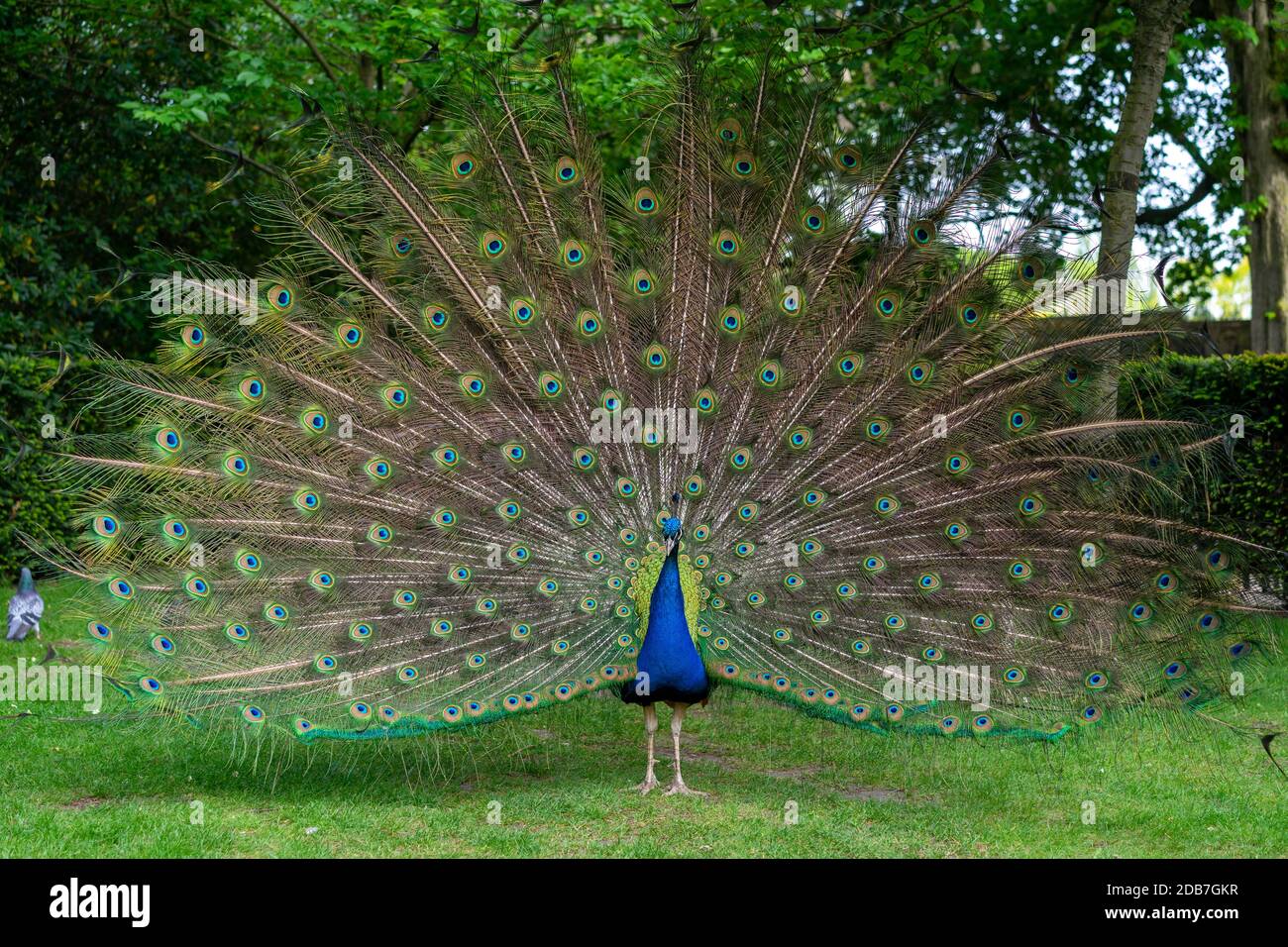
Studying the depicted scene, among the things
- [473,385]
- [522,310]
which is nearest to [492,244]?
[522,310]

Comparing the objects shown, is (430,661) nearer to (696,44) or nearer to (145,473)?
(145,473)

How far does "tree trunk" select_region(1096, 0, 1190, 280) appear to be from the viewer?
898 cm

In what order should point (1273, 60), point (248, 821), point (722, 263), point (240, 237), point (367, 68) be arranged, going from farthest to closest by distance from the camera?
point (240, 237) → point (367, 68) → point (1273, 60) → point (722, 263) → point (248, 821)

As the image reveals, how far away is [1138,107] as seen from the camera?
9.14 meters

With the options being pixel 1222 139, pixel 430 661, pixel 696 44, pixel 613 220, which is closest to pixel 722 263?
pixel 613 220

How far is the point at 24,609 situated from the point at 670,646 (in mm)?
6101

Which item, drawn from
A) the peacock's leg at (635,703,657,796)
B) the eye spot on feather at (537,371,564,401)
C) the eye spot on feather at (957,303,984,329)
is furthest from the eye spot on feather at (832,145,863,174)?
the peacock's leg at (635,703,657,796)

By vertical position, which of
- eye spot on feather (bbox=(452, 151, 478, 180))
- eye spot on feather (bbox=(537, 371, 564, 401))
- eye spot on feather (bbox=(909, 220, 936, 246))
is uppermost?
eye spot on feather (bbox=(452, 151, 478, 180))

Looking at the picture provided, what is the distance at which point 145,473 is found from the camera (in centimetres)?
611

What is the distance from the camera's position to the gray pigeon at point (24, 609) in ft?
31.7

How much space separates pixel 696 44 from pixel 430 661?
3285mm

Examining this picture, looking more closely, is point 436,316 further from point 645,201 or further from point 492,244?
point 645,201

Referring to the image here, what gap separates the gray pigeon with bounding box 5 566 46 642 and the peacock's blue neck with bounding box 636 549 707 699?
5.86 meters

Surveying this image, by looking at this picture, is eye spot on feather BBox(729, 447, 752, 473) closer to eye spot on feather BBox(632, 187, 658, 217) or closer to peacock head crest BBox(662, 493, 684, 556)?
peacock head crest BBox(662, 493, 684, 556)
